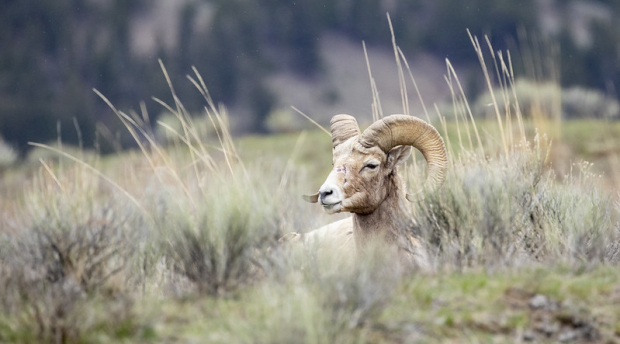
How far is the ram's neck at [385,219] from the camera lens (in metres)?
6.63

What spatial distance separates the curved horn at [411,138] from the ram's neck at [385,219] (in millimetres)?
362

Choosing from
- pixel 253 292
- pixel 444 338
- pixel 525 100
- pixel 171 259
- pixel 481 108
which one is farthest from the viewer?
pixel 481 108

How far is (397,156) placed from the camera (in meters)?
6.84

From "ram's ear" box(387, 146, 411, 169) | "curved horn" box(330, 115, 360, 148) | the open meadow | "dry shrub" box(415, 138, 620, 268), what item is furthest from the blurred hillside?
"dry shrub" box(415, 138, 620, 268)

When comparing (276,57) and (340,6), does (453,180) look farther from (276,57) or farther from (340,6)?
(340,6)

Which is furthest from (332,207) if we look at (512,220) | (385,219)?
(512,220)

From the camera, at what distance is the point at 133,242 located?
19.7 feet

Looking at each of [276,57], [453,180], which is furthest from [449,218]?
[276,57]

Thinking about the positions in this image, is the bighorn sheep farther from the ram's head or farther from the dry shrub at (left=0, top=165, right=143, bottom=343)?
the dry shrub at (left=0, top=165, right=143, bottom=343)

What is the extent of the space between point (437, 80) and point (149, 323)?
5801 centimetres

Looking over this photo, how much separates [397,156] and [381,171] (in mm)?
238

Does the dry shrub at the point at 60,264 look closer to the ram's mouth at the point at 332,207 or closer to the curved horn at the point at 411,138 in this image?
the ram's mouth at the point at 332,207

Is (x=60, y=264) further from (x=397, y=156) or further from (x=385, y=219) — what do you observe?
(x=397, y=156)

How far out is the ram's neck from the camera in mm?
6629
